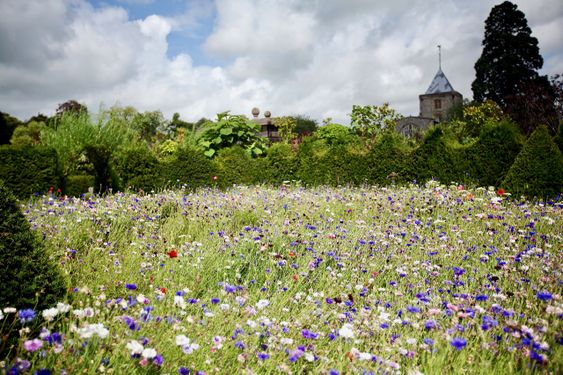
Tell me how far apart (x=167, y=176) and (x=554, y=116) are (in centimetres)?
2283

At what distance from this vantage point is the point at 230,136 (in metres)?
13.4

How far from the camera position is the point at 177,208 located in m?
6.40

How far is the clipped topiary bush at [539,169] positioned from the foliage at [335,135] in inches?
281

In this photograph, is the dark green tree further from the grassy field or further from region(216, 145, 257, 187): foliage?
the grassy field

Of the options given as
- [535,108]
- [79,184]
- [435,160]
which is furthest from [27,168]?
[535,108]

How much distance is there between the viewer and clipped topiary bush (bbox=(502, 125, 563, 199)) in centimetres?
734

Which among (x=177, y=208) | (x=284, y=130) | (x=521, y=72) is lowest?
(x=177, y=208)

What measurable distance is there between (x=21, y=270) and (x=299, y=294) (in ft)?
5.88

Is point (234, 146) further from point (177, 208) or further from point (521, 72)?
point (521, 72)

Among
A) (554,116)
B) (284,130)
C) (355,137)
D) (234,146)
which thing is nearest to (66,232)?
(234,146)

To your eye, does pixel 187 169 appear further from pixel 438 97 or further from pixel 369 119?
pixel 438 97

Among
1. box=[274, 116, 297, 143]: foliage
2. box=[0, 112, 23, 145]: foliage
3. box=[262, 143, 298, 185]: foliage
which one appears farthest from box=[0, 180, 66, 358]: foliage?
box=[0, 112, 23, 145]: foliage

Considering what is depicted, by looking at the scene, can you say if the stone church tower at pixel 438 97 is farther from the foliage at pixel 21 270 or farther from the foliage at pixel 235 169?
the foliage at pixel 21 270

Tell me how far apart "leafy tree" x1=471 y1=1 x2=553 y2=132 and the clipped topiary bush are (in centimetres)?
2802
